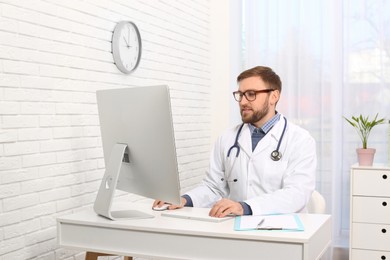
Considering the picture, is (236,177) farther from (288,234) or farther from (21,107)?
(21,107)

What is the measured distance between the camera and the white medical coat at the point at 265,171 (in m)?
2.83

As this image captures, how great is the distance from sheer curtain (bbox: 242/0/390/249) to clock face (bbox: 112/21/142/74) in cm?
152

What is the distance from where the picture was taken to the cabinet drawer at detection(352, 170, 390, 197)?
407 centimetres

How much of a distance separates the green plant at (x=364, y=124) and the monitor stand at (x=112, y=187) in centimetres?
241

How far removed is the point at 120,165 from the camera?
2.46m

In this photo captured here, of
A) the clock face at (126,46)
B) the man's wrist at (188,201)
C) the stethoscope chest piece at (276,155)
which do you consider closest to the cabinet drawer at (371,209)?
the stethoscope chest piece at (276,155)

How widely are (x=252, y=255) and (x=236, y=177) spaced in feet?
3.34

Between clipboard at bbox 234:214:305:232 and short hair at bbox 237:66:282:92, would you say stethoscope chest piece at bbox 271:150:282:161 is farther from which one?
clipboard at bbox 234:214:305:232

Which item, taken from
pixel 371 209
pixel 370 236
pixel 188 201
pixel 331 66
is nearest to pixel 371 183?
pixel 371 209

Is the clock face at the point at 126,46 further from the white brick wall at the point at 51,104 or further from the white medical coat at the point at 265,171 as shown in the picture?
the white medical coat at the point at 265,171

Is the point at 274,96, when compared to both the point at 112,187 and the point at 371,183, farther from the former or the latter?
the point at 371,183

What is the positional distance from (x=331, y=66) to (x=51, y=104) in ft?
8.74

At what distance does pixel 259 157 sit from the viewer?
3.01m

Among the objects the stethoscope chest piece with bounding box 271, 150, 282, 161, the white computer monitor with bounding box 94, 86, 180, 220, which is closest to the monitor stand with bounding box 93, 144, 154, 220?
the white computer monitor with bounding box 94, 86, 180, 220
